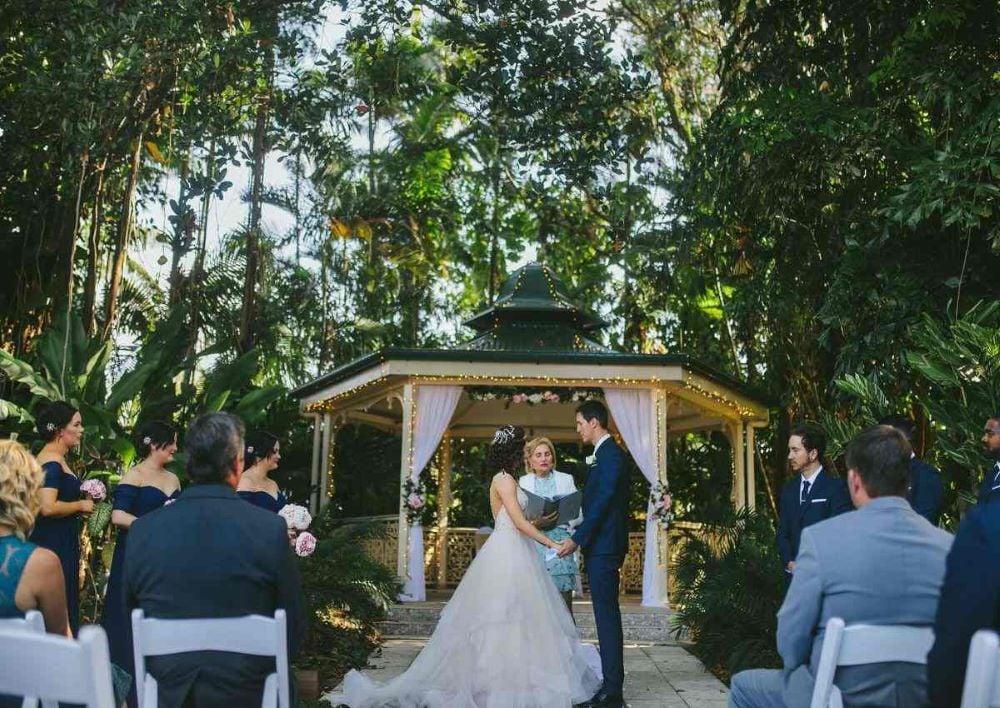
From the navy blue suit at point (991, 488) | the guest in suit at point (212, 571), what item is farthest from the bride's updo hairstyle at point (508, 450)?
the guest in suit at point (212, 571)

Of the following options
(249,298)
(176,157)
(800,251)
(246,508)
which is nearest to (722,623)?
(800,251)

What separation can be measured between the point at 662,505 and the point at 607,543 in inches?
257

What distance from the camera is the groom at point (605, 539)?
6.98m

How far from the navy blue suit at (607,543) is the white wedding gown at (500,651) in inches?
8.9

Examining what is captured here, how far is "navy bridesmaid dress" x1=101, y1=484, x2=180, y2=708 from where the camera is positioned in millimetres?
6082

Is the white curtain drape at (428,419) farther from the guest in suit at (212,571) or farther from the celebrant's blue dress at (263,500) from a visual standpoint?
the guest in suit at (212,571)

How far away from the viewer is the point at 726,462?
20.0 metres

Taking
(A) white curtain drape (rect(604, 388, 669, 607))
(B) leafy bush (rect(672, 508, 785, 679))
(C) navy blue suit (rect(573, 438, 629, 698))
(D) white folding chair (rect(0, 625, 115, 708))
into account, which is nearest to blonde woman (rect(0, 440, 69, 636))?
(D) white folding chair (rect(0, 625, 115, 708))

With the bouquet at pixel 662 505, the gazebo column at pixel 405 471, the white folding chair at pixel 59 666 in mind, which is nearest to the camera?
the white folding chair at pixel 59 666

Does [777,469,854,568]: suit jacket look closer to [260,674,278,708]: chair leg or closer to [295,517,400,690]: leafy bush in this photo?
[295,517,400,690]: leafy bush

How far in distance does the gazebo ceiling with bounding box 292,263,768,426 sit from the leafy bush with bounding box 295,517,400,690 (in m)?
4.23

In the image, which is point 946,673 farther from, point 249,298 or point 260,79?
point 249,298

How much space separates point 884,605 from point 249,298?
15281 millimetres

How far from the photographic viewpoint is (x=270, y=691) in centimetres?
358
